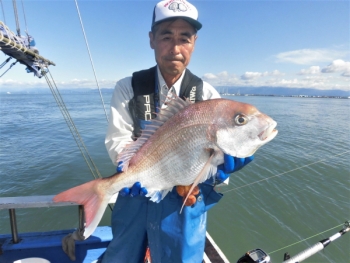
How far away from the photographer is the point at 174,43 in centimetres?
214

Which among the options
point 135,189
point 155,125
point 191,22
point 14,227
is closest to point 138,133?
point 155,125

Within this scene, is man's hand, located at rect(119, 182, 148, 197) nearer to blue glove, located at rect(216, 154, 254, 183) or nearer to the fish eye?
blue glove, located at rect(216, 154, 254, 183)

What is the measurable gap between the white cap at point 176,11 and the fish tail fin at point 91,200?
1661 mm

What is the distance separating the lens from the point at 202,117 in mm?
1773

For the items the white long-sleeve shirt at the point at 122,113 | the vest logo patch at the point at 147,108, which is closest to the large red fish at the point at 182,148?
the white long-sleeve shirt at the point at 122,113

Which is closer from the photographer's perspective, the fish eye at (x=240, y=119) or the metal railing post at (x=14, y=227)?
the fish eye at (x=240, y=119)

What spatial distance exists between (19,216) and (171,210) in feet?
22.2

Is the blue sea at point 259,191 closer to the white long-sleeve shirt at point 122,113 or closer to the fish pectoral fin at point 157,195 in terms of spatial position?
the fish pectoral fin at point 157,195

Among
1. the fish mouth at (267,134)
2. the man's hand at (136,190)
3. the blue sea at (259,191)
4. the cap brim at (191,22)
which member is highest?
the cap brim at (191,22)

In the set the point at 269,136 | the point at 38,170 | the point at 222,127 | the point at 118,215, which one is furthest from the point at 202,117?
the point at 38,170

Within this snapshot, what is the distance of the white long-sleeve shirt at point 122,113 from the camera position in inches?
87.1

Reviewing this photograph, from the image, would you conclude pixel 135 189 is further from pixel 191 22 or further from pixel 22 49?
pixel 22 49

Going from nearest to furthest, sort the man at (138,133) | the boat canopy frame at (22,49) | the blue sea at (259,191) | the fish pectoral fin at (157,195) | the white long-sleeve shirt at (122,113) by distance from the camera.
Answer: the fish pectoral fin at (157,195), the man at (138,133), the white long-sleeve shirt at (122,113), the blue sea at (259,191), the boat canopy frame at (22,49)

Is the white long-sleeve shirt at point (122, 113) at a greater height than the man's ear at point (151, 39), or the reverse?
the man's ear at point (151, 39)
